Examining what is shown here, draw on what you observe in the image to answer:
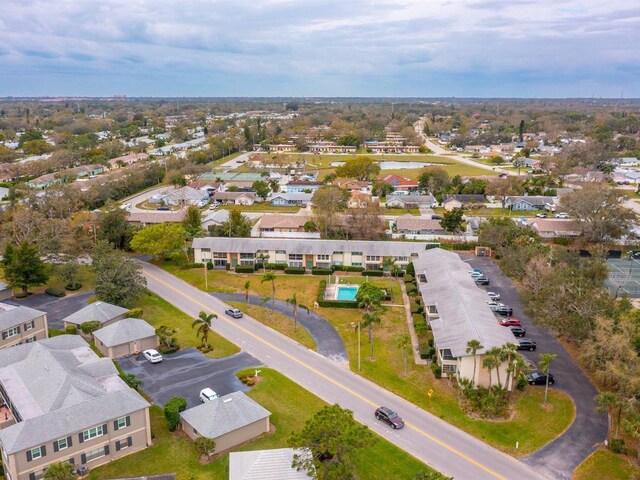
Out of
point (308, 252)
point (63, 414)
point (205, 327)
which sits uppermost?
point (308, 252)

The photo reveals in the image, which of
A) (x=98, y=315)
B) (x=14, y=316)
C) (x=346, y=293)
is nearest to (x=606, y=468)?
(x=346, y=293)

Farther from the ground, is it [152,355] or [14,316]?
[14,316]

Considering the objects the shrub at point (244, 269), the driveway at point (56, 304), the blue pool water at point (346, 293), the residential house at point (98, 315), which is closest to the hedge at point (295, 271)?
the shrub at point (244, 269)

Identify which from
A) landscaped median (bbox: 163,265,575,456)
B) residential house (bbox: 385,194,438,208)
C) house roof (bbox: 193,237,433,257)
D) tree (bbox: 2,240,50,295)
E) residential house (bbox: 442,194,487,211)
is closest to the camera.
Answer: landscaped median (bbox: 163,265,575,456)

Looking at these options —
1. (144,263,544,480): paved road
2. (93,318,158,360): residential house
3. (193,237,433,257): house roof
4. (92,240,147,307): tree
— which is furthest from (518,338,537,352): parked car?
(92,240,147,307): tree

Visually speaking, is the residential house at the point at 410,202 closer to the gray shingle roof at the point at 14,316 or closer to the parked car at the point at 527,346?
the parked car at the point at 527,346

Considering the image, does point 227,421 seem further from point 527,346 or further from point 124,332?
point 527,346

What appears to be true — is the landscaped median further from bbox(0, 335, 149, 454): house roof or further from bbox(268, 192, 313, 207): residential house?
bbox(268, 192, 313, 207): residential house
